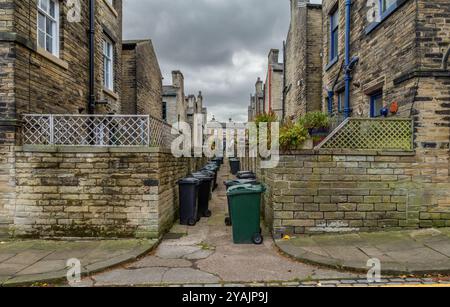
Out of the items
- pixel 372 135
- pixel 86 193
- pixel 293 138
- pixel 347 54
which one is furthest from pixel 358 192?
pixel 86 193

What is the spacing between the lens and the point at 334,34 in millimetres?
11477

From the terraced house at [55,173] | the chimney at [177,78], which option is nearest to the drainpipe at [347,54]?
the terraced house at [55,173]

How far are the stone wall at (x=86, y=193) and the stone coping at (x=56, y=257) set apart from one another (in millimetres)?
299

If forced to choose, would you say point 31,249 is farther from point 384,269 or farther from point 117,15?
point 117,15

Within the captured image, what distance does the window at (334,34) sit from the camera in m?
11.1

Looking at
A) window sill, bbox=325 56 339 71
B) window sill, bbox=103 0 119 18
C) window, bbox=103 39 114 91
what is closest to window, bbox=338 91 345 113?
window sill, bbox=325 56 339 71

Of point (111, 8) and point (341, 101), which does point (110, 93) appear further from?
point (341, 101)

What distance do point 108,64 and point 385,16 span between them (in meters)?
9.56

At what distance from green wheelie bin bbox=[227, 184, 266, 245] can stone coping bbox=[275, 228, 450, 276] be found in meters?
0.54

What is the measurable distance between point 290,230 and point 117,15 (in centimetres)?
1102

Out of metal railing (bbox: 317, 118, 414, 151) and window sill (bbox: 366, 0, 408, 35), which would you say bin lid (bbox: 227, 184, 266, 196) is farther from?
window sill (bbox: 366, 0, 408, 35)

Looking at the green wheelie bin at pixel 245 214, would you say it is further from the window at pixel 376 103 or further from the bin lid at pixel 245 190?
the window at pixel 376 103

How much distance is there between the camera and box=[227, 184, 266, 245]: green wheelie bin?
19.7 feet

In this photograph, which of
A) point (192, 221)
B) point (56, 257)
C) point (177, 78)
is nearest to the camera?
point (56, 257)
